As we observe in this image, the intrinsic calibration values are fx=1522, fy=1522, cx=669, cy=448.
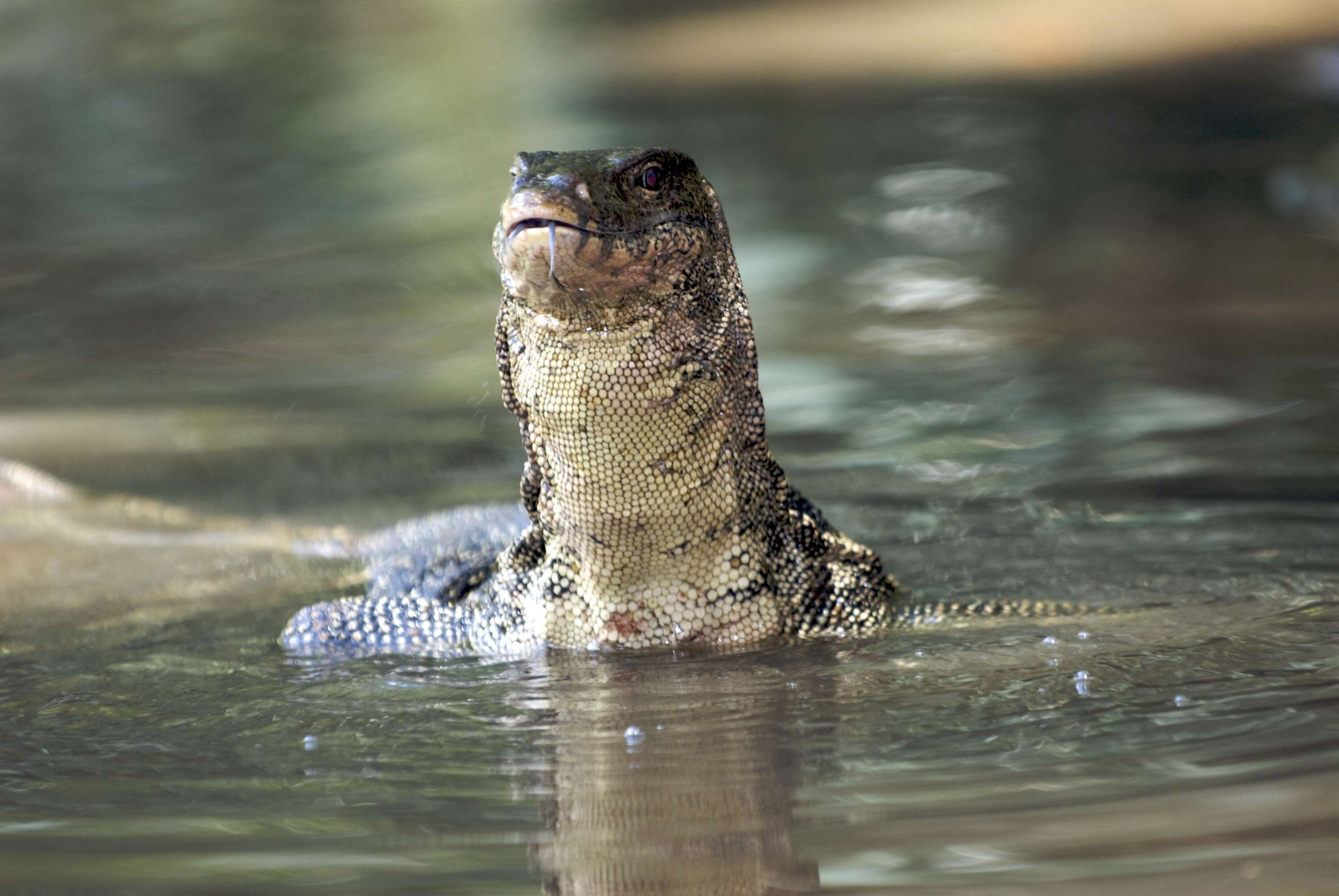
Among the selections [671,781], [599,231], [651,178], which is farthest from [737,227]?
[671,781]

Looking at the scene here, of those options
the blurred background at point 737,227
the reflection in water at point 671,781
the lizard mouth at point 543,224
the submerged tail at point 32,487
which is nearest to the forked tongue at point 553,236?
the lizard mouth at point 543,224

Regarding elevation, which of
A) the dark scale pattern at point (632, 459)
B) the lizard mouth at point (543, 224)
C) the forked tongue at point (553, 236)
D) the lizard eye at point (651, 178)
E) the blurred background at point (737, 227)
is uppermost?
the blurred background at point (737, 227)

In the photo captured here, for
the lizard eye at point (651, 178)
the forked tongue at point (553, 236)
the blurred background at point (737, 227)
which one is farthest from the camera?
the blurred background at point (737, 227)

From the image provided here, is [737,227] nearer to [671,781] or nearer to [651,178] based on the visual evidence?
[651,178]

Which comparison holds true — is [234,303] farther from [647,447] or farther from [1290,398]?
[647,447]

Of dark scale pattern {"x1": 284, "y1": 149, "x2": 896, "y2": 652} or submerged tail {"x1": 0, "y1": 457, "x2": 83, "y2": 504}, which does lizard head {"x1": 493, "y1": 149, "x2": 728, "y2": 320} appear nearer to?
dark scale pattern {"x1": 284, "y1": 149, "x2": 896, "y2": 652}

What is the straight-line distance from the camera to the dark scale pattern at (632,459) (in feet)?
14.3

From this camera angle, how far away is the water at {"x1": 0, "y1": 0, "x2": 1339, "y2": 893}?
3195 mm

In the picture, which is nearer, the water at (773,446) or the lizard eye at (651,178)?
the water at (773,446)

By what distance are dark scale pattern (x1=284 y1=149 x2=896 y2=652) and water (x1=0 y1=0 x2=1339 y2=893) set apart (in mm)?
223

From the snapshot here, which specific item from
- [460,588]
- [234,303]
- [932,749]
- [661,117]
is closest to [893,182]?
[661,117]

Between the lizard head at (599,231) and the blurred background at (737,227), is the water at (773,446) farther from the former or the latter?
the lizard head at (599,231)

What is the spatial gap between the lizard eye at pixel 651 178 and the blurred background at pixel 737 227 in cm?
361

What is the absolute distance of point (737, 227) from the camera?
15117 millimetres
